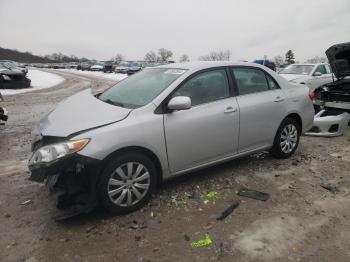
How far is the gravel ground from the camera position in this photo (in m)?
3.02

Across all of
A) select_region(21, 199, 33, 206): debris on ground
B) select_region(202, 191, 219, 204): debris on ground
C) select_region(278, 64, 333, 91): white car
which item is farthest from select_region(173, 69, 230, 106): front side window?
select_region(278, 64, 333, 91): white car

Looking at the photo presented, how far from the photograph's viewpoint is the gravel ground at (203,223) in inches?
119

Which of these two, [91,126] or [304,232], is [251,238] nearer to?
[304,232]

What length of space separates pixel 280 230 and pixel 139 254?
A: 1.45 meters

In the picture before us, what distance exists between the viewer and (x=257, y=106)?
4750 mm

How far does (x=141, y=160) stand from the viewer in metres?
3.66

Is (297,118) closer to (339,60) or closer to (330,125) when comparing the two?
(330,125)

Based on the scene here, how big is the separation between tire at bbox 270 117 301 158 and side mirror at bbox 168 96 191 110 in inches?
81.0

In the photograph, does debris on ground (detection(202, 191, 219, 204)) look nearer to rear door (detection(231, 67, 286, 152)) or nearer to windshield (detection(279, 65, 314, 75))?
rear door (detection(231, 67, 286, 152))

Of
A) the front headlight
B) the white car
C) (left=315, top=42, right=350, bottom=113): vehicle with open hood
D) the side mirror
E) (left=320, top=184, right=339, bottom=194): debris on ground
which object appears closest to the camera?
the front headlight

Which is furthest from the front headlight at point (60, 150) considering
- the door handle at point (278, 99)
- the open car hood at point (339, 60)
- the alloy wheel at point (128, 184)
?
the open car hood at point (339, 60)

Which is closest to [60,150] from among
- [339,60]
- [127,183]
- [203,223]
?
[127,183]

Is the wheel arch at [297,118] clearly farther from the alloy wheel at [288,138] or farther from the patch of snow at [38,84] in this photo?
the patch of snow at [38,84]

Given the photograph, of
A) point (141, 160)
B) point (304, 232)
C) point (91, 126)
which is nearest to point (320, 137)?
point (304, 232)
